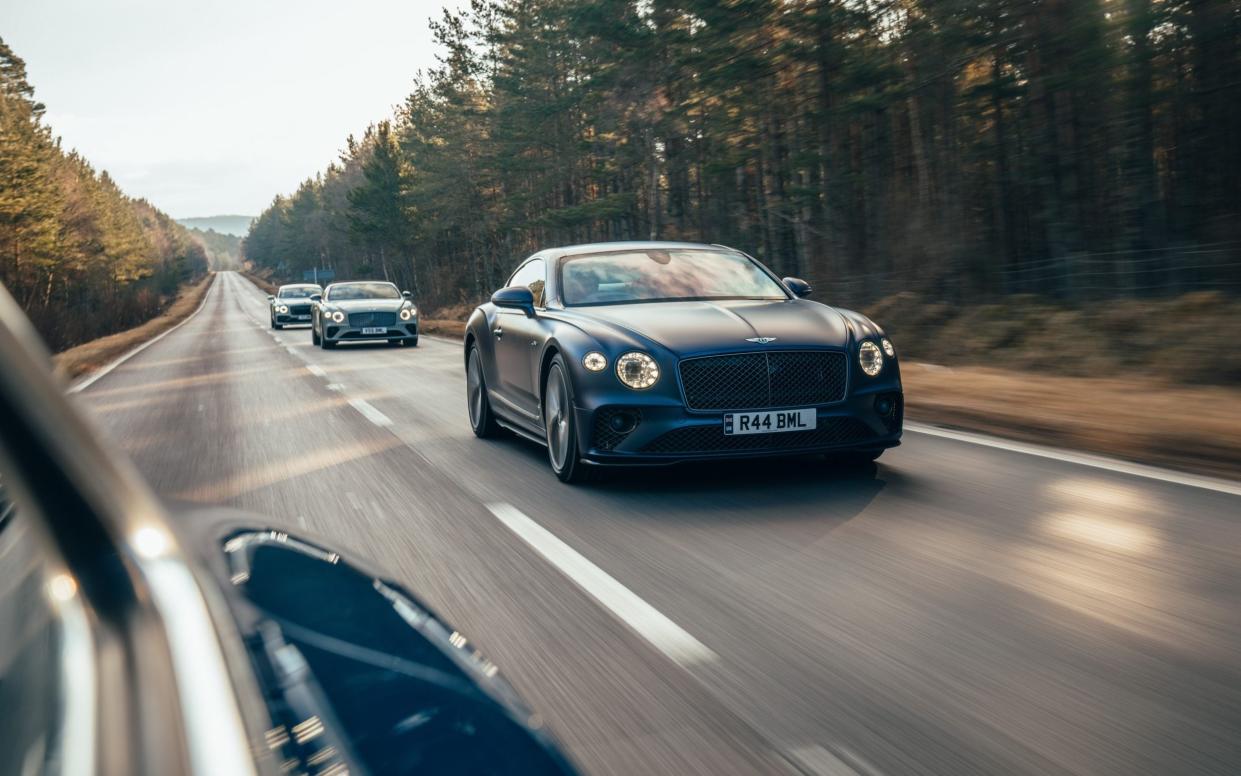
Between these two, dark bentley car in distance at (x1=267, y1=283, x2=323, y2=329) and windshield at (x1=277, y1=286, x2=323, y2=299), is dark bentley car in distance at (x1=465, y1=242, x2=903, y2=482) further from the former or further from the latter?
windshield at (x1=277, y1=286, x2=323, y2=299)

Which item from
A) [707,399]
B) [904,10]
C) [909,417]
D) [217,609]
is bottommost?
[909,417]

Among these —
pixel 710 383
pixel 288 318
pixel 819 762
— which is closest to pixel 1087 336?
pixel 710 383

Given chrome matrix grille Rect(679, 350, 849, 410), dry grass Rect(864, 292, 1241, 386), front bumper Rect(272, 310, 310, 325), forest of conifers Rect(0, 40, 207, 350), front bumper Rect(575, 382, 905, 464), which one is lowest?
dry grass Rect(864, 292, 1241, 386)

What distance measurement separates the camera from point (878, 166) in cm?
2834

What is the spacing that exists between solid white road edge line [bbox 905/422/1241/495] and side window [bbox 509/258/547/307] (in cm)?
313

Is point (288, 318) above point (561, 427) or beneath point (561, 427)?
beneath

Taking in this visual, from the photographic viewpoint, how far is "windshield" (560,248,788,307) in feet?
26.8

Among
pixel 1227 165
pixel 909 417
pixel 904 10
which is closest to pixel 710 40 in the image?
pixel 904 10

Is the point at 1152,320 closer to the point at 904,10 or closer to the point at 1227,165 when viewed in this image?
the point at 1227,165

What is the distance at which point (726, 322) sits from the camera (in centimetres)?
718

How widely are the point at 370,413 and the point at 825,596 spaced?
8.08m

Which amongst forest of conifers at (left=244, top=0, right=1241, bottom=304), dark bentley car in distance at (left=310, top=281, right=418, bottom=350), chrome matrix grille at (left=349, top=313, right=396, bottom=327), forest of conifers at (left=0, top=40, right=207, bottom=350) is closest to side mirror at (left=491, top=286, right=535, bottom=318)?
forest of conifers at (left=244, top=0, right=1241, bottom=304)

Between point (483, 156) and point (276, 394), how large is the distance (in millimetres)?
38931

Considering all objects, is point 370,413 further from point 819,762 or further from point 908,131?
point 908,131
